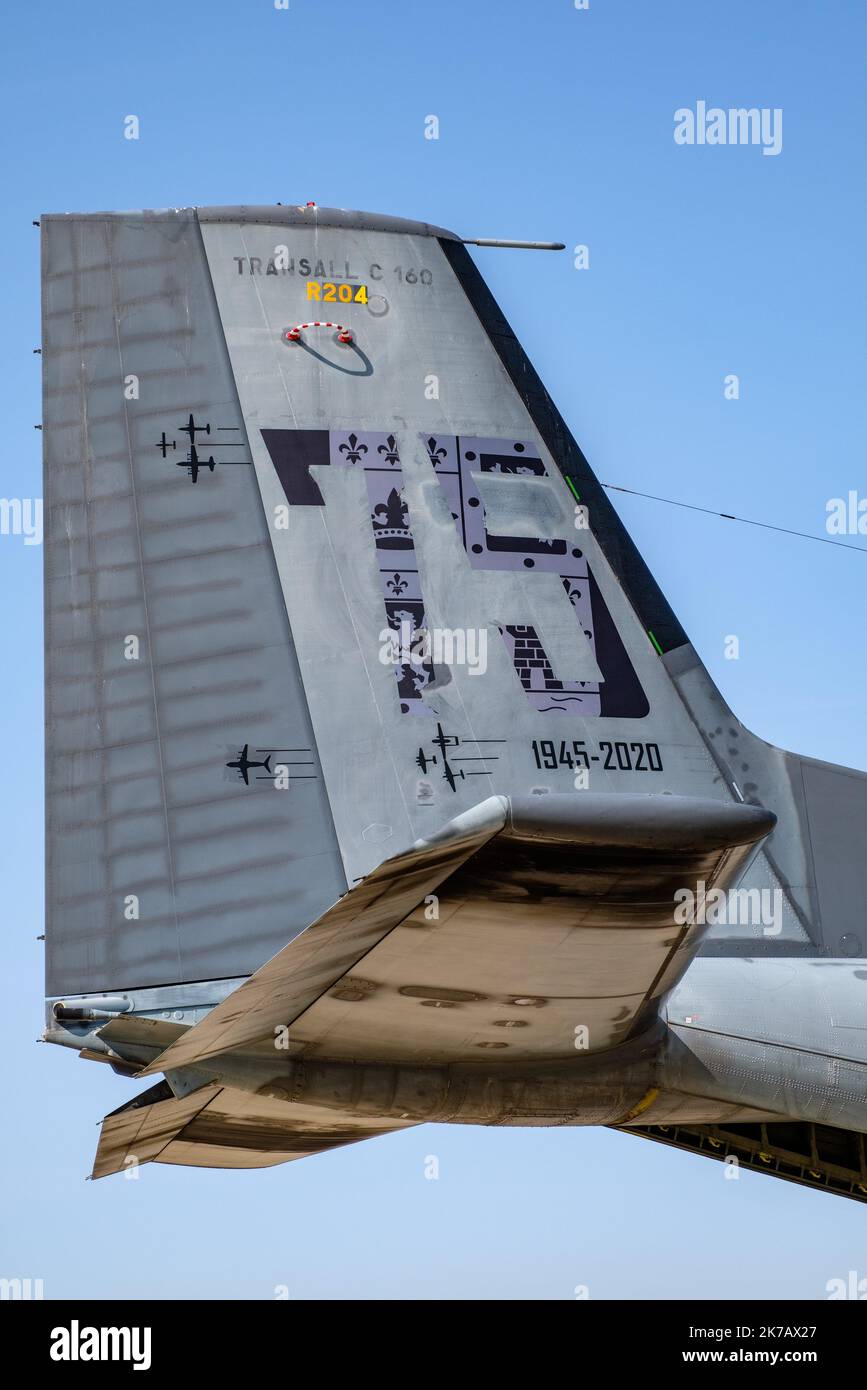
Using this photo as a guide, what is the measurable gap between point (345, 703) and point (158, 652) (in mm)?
1089

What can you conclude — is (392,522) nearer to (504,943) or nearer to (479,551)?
(479,551)

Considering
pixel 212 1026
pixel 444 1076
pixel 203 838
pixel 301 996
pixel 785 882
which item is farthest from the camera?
pixel 785 882

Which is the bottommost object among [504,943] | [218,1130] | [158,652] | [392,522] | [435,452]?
[218,1130]

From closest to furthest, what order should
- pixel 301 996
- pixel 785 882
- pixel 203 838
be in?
1. pixel 301 996
2. pixel 203 838
3. pixel 785 882

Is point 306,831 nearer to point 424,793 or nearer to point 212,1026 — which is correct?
point 424,793

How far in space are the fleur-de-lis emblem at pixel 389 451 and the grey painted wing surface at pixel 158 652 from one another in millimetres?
791

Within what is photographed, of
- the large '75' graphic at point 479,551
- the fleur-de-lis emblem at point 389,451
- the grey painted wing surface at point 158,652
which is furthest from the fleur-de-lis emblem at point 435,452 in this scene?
the grey painted wing surface at point 158,652

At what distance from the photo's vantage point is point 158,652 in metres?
8.59

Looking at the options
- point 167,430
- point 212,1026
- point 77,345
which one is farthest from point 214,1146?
point 77,345

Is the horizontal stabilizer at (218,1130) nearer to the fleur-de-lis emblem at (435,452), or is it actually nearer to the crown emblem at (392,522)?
the crown emblem at (392,522)

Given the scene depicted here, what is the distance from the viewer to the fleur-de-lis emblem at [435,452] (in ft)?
29.9

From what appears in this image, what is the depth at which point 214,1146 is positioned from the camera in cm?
866

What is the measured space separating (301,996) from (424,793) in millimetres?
2290

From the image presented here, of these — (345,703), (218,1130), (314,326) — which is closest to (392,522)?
(345,703)
